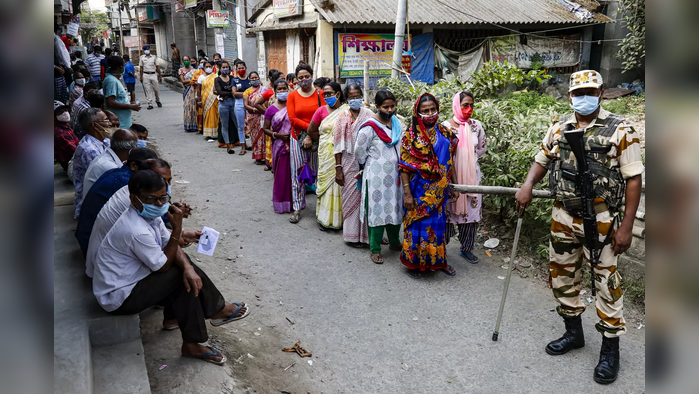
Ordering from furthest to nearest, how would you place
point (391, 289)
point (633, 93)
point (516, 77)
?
point (633, 93) < point (516, 77) < point (391, 289)

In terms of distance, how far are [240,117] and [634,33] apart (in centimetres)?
1077

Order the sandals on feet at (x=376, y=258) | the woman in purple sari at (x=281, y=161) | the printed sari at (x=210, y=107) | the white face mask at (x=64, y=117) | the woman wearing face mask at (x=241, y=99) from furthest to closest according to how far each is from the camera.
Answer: the printed sari at (x=210, y=107) → the woman wearing face mask at (x=241, y=99) → the woman in purple sari at (x=281, y=161) → the white face mask at (x=64, y=117) → the sandals on feet at (x=376, y=258)

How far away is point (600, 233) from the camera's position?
10.7 feet

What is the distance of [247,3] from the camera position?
20141 millimetres

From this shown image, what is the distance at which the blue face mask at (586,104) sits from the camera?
3182mm

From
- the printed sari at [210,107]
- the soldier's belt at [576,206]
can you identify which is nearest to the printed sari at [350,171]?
the soldier's belt at [576,206]

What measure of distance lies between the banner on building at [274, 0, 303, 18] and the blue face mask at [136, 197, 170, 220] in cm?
1176

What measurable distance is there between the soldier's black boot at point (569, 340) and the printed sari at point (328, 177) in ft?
10.0

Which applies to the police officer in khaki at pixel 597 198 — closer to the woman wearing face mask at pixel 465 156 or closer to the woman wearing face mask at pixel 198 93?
the woman wearing face mask at pixel 465 156

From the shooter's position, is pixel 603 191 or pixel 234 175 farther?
pixel 234 175

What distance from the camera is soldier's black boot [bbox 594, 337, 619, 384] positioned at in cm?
337

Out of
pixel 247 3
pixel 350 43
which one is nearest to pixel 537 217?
pixel 350 43
